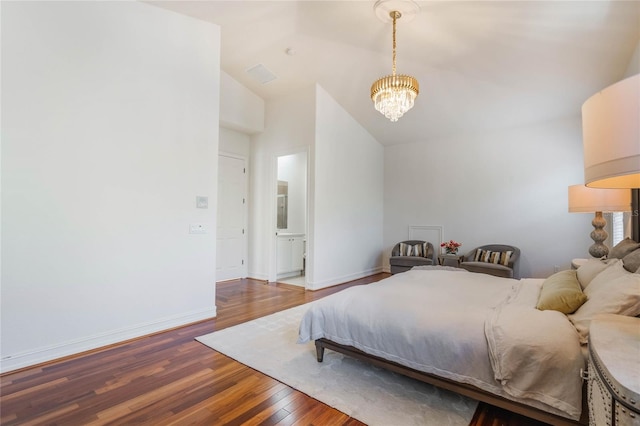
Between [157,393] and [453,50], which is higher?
[453,50]

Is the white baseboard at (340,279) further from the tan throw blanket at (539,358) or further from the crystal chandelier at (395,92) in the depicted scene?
the tan throw blanket at (539,358)

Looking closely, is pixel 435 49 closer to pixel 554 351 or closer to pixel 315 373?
pixel 554 351

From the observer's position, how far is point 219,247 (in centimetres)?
557

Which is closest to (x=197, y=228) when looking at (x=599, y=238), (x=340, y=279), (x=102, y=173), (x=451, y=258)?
(x=102, y=173)

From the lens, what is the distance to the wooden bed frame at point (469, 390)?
4.98 ft

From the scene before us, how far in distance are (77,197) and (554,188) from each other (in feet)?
20.5

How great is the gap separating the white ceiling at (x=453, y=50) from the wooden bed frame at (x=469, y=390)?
3.35 m

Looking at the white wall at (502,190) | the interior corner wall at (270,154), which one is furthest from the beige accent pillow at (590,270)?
the interior corner wall at (270,154)

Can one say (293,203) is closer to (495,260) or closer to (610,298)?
(495,260)

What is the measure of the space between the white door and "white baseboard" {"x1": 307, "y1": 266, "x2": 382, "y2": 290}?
1.70 meters

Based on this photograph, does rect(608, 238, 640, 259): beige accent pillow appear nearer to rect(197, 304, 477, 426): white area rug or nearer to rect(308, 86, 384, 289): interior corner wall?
rect(197, 304, 477, 426): white area rug

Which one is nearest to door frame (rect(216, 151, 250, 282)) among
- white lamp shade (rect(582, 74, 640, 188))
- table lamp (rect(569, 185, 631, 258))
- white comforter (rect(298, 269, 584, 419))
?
white comforter (rect(298, 269, 584, 419))

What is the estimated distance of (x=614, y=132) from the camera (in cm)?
85

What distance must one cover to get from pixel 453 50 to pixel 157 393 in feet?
14.9
